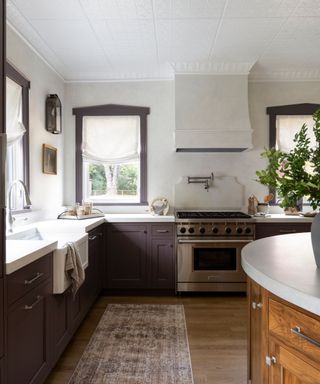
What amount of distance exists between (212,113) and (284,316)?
3.18 m

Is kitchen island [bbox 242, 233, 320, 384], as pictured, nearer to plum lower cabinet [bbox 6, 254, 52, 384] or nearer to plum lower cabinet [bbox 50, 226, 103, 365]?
plum lower cabinet [bbox 6, 254, 52, 384]

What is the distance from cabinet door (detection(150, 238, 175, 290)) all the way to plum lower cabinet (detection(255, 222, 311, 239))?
104 centimetres

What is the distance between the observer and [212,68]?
3936 millimetres

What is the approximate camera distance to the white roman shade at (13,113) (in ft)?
9.40

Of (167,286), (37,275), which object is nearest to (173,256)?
(167,286)

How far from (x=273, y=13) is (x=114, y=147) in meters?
2.40

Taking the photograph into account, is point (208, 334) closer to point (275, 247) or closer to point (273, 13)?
point (275, 247)

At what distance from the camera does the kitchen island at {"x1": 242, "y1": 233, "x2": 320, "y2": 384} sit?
37.0 inches

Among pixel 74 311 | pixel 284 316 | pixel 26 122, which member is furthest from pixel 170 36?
pixel 284 316

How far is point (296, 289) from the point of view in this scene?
0.95 meters

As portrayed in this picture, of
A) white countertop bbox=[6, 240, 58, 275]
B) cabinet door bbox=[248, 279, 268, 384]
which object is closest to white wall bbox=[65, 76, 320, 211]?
white countertop bbox=[6, 240, 58, 275]

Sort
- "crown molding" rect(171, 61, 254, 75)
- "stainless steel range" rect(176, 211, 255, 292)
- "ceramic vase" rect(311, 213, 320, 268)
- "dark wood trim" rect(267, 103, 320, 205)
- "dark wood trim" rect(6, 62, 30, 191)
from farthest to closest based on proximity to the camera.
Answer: "dark wood trim" rect(267, 103, 320, 205) < "crown molding" rect(171, 61, 254, 75) < "stainless steel range" rect(176, 211, 255, 292) < "dark wood trim" rect(6, 62, 30, 191) < "ceramic vase" rect(311, 213, 320, 268)

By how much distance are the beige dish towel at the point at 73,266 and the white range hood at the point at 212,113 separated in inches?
79.8

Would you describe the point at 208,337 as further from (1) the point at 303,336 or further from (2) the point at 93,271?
(1) the point at 303,336
